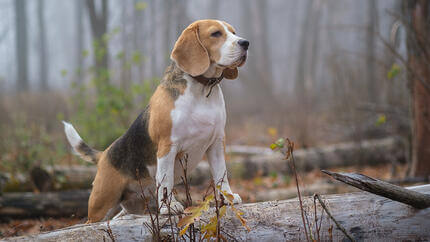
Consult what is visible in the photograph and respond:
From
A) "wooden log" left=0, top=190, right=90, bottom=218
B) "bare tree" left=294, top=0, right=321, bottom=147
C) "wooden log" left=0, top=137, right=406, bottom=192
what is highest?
"bare tree" left=294, top=0, right=321, bottom=147

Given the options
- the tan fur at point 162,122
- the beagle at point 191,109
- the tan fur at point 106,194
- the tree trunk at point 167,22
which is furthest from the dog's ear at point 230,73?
the tree trunk at point 167,22

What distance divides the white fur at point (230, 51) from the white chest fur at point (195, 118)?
24 centimetres

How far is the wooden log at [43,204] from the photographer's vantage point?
4.47 meters

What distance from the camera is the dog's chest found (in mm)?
2543

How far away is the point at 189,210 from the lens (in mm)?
2068

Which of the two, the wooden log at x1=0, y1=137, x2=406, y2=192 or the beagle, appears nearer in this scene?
the beagle

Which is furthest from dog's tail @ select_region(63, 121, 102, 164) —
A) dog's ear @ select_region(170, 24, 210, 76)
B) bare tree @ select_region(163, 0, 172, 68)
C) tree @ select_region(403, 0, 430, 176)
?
bare tree @ select_region(163, 0, 172, 68)

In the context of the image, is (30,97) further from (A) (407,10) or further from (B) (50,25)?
(B) (50,25)

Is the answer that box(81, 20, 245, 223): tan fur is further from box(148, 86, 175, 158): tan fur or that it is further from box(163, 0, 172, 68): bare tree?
box(163, 0, 172, 68): bare tree

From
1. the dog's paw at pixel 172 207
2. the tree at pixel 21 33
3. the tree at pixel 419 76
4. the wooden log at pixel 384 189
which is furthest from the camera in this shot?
the tree at pixel 21 33

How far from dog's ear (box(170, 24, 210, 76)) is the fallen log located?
1.00 m

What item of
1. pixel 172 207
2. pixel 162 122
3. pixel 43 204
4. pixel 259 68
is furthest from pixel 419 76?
pixel 259 68

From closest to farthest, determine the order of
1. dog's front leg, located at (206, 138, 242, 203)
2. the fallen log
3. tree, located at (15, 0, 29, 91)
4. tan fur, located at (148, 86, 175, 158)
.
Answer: the fallen log < tan fur, located at (148, 86, 175, 158) < dog's front leg, located at (206, 138, 242, 203) < tree, located at (15, 0, 29, 91)

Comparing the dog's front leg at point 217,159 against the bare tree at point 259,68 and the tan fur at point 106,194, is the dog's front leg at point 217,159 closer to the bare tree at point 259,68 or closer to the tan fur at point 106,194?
the tan fur at point 106,194
